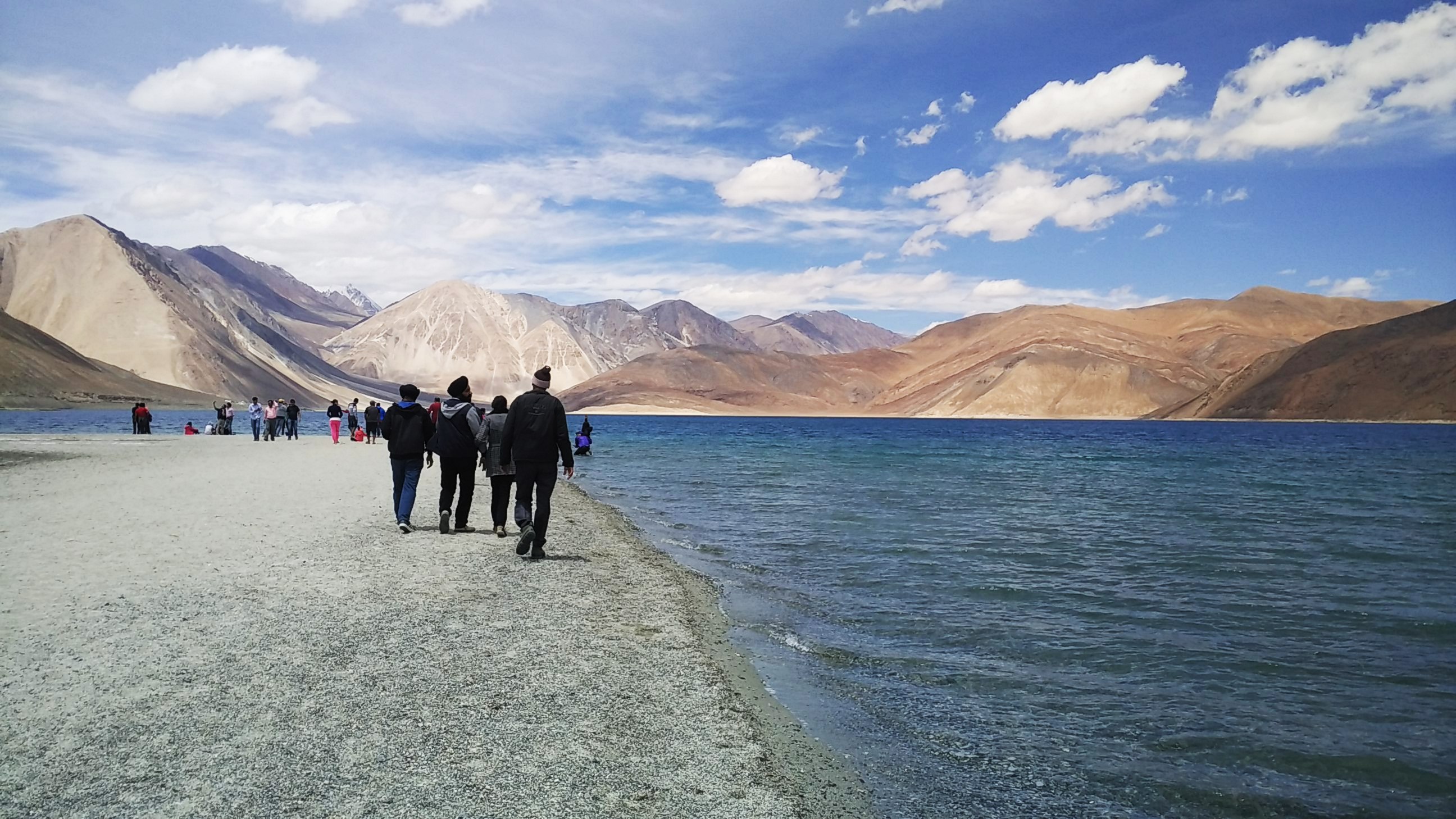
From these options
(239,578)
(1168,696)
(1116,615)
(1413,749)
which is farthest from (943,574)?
(239,578)

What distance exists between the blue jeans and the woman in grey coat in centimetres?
117

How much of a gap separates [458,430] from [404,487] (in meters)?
1.71

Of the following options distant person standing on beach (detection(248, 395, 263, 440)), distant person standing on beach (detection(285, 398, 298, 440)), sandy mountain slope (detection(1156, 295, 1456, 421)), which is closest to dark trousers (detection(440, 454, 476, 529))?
distant person standing on beach (detection(248, 395, 263, 440))

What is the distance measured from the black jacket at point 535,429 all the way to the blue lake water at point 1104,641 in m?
3.31

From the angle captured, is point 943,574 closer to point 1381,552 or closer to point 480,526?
point 480,526

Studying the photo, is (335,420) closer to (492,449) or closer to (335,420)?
(335,420)

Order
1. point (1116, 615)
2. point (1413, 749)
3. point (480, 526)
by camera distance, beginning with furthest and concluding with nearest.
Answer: point (480, 526) → point (1116, 615) → point (1413, 749)

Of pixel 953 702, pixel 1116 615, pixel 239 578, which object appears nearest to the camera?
pixel 953 702

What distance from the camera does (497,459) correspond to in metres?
14.8

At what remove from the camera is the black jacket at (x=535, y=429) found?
12.8 meters

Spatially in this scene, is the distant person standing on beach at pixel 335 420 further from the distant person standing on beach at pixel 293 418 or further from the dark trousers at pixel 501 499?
the dark trousers at pixel 501 499

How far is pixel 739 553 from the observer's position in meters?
18.1

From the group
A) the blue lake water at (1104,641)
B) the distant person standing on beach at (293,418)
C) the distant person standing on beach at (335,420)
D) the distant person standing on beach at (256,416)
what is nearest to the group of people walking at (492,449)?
the blue lake water at (1104,641)

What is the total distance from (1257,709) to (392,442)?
1278 cm
